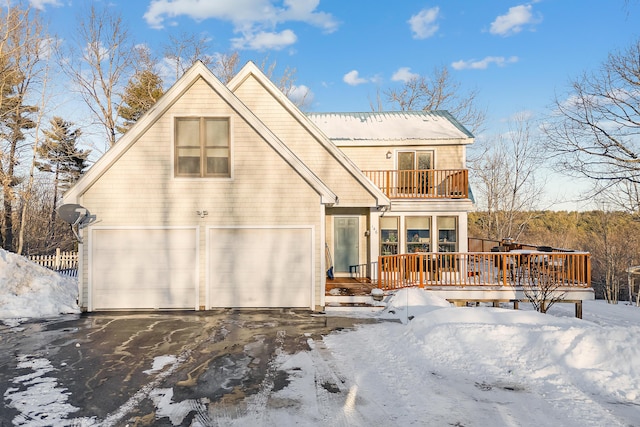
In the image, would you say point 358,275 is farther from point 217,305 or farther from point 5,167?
point 5,167

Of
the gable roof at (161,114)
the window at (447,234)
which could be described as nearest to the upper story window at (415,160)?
the window at (447,234)

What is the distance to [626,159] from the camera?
60.6 feet

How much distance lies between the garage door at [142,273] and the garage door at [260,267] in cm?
66

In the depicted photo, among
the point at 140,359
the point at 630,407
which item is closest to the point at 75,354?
the point at 140,359

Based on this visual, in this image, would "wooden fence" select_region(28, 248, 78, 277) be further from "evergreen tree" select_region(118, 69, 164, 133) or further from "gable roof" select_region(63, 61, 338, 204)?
"gable roof" select_region(63, 61, 338, 204)

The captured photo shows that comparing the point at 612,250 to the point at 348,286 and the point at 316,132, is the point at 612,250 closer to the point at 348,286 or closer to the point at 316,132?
the point at 348,286

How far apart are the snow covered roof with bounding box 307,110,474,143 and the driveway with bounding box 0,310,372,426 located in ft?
27.0

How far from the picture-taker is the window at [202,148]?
9.31 meters

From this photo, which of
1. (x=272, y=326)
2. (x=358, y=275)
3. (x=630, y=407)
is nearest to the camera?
(x=630, y=407)

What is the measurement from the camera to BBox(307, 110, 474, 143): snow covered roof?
46.1 ft

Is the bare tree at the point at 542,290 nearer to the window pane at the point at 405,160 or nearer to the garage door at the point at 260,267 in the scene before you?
the window pane at the point at 405,160

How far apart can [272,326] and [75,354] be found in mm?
3576

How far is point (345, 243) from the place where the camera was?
13.0 meters

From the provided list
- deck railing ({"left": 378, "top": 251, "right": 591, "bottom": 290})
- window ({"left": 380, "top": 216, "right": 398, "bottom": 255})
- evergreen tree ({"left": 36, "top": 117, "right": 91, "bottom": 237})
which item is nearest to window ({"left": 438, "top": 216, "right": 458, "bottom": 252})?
window ({"left": 380, "top": 216, "right": 398, "bottom": 255})
